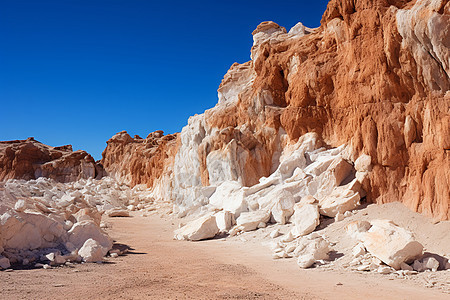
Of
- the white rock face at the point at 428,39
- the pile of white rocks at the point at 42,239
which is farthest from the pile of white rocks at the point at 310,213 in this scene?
the pile of white rocks at the point at 42,239

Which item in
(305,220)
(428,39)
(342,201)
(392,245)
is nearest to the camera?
(392,245)

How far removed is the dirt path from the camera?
19.3ft

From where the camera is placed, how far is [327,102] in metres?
14.9

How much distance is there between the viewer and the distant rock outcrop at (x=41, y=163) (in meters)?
46.9

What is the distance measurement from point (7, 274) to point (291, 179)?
10.2 m

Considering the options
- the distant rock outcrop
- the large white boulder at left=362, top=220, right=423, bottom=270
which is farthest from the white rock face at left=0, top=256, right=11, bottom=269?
the distant rock outcrop

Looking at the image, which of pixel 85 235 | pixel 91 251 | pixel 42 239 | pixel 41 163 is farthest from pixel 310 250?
pixel 41 163

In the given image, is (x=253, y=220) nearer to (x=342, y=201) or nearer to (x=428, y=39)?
(x=342, y=201)

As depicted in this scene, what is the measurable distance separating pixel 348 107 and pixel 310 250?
7033 millimetres

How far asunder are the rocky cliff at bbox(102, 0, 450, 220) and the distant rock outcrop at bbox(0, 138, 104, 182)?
104 ft

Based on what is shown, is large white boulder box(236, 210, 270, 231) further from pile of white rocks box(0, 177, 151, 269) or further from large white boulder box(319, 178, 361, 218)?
pile of white rocks box(0, 177, 151, 269)

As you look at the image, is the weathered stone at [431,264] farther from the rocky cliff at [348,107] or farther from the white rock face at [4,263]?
the white rock face at [4,263]

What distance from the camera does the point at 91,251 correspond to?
8336 millimetres

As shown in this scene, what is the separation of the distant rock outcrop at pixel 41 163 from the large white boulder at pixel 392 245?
157 ft
